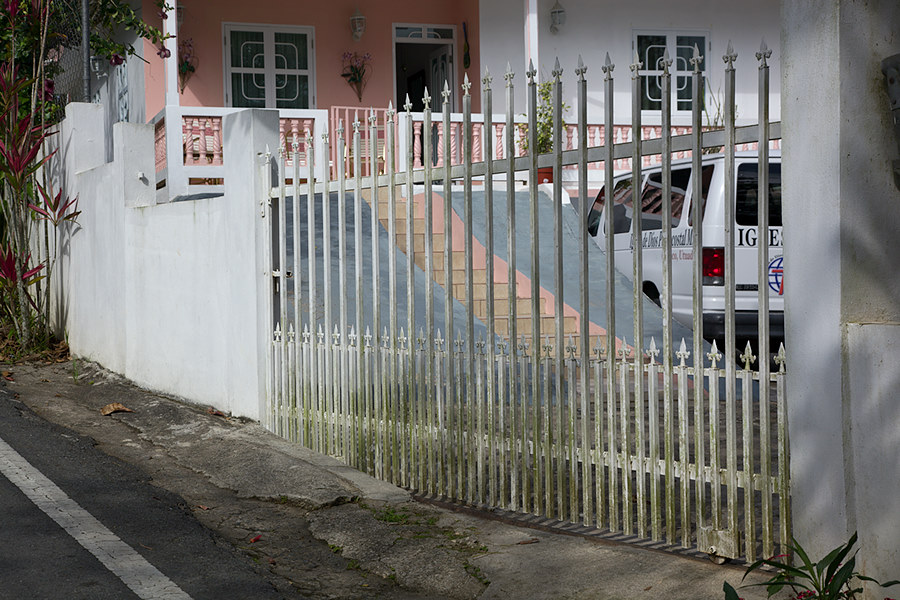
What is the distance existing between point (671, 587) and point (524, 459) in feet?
4.38

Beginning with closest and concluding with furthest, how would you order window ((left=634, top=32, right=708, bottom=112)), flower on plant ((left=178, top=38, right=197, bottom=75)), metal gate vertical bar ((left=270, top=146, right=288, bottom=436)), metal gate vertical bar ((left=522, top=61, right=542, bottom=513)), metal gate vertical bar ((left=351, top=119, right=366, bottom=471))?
metal gate vertical bar ((left=522, top=61, right=542, bottom=513)) < metal gate vertical bar ((left=351, top=119, right=366, bottom=471)) < metal gate vertical bar ((left=270, top=146, right=288, bottom=436)) < flower on plant ((left=178, top=38, right=197, bottom=75)) < window ((left=634, top=32, right=708, bottom=112))

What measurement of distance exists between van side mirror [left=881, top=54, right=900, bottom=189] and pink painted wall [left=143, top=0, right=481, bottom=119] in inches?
497

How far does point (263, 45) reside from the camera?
53.6 ft

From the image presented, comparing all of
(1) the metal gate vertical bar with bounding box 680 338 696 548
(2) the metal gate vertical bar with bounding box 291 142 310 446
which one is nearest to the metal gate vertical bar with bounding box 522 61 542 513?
(1) the metal gate vertical bar with bounding box 680 338 696 548

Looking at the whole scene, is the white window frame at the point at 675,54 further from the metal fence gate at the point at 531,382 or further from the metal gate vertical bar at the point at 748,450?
the metal gate vertical bar at the point at 748,450

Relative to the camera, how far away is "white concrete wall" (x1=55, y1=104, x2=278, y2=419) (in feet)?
24.6

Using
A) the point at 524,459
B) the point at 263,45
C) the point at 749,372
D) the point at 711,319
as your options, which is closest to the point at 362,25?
the point at 263,45

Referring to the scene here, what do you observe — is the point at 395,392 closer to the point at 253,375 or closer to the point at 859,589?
the point at 253,375

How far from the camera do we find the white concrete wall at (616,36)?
648 inches

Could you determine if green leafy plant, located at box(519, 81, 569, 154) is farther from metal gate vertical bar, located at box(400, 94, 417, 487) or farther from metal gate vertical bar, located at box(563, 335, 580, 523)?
metal gate vertical bar, located at box(563, 335, 580, 523)

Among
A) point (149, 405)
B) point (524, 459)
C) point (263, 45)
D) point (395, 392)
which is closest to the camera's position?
point (524, 459)

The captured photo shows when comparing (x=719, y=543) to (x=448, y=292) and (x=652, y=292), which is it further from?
(x=652, y=292)

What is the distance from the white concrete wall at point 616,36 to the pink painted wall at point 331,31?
1.51 feet

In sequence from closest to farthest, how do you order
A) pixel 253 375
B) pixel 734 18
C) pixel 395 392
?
pixel 395 392 → pixel 253 375 → pixel 734 18
